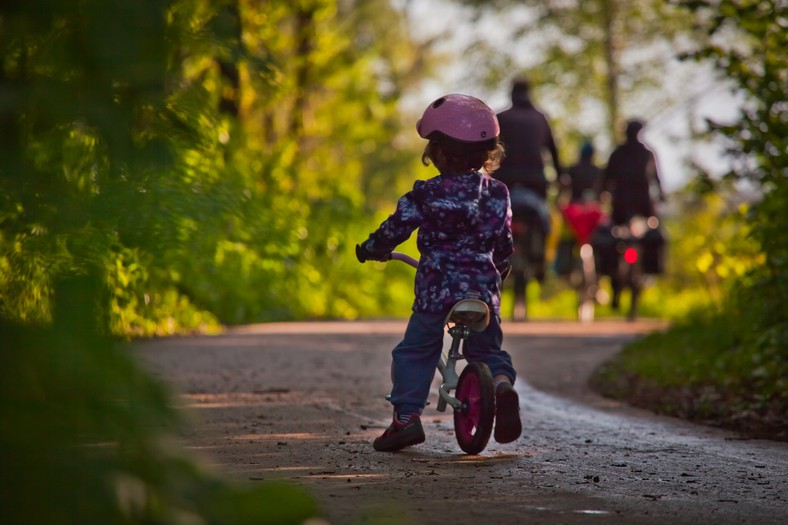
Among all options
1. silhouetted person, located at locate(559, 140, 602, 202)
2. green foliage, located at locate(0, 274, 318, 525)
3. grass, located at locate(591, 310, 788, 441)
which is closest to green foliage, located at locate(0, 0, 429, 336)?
green foliage, located at locate(0, 274, 318, 525)

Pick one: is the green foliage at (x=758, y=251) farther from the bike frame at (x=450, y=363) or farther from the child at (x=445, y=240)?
the child at (x=445, y=240)

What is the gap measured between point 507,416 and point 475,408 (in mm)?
185

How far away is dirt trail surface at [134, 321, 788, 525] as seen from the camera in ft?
15.0

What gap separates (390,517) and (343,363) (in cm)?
799

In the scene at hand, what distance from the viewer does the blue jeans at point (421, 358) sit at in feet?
20.3

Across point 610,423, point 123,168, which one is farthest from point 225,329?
point 123,168

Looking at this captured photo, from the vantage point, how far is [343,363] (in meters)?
10.7

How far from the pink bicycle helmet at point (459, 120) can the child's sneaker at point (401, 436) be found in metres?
1.29

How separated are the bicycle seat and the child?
0.08 m

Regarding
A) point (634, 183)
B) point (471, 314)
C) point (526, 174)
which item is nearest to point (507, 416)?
point (471, 314)

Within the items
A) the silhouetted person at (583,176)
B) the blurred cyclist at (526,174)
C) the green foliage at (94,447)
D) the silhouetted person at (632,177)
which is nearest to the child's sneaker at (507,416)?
the green foliage at (94,447)

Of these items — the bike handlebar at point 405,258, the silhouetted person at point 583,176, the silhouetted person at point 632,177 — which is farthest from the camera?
the silhouetted person at point 583,176

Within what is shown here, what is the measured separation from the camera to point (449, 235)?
20.2 ft

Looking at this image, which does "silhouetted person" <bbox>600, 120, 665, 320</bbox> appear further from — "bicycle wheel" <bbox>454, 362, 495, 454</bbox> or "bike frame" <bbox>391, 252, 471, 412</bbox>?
"bicycle wheel" <bbox>454, 362, 495, 454</bbox>
